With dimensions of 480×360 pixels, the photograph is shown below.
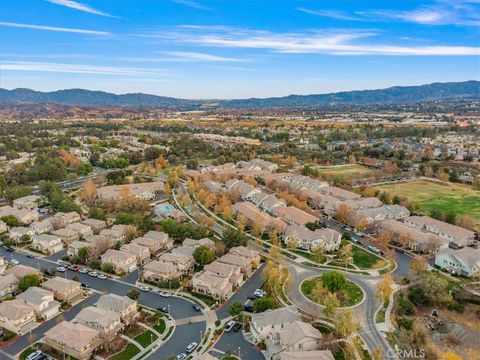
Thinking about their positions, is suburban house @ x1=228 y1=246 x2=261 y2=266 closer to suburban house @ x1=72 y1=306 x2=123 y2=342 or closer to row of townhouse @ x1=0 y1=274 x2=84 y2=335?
suburban house @ x1=72 y1=306 x2=123 y2=342

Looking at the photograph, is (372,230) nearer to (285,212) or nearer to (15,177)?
(285,212)

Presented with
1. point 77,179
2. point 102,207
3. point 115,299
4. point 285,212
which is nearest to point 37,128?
point 77,179

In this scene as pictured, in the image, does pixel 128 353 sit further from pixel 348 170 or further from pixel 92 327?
pixel 348 170

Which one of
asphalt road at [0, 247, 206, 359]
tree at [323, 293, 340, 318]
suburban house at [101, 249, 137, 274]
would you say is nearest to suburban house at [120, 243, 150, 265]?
suburban house at [101, 249, 137, 274]

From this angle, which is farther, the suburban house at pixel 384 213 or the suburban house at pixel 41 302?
the suburban house at pixel 384 213

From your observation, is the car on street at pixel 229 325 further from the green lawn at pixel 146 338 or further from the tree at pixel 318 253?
the tree at pixel 318 253

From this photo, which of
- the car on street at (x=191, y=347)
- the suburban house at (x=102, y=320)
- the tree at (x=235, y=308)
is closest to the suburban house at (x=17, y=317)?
the suburban house at (x=102, y=320)

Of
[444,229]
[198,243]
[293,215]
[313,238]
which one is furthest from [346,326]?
[444,229]
